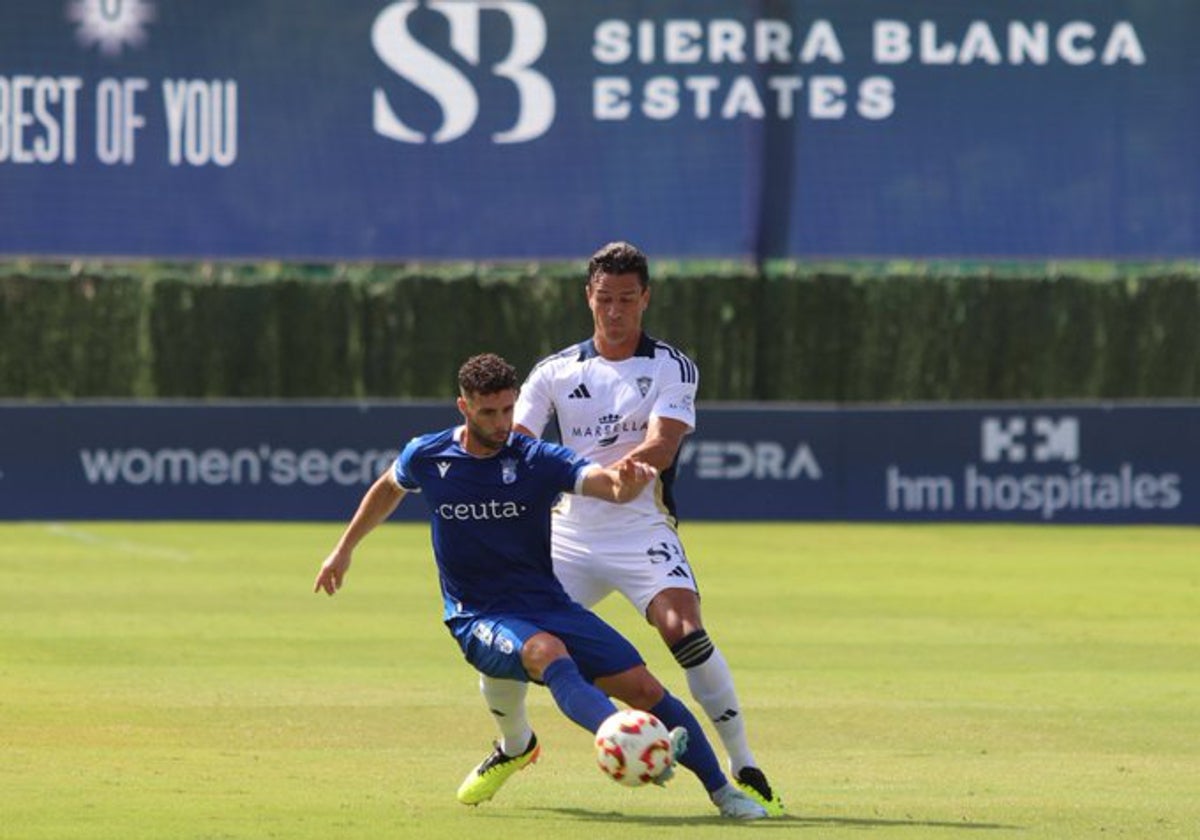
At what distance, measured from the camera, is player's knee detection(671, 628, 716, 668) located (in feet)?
34.3

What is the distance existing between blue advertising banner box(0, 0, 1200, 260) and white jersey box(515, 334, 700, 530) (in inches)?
687

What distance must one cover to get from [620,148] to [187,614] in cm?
1125

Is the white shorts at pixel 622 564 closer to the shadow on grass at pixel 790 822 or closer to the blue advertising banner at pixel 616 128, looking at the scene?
the shadow on grass at pixel 790 822

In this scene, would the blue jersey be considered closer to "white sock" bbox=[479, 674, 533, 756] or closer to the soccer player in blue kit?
the soccer player in blue kit

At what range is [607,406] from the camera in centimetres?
1095

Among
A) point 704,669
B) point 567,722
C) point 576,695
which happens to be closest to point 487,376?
point 576,695

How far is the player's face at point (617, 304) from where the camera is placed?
10641mm

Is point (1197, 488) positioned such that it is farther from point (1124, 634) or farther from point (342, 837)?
point (342, 837)

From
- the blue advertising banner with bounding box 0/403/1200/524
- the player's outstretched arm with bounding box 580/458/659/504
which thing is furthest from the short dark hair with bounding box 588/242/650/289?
the blue advertising banner with bounding box 0/403/1200/524

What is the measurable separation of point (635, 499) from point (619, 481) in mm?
735

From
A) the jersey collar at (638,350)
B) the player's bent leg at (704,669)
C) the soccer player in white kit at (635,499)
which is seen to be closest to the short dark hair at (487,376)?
the soccer player in white kit at (635,499)

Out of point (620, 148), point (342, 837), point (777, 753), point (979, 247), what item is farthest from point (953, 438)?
point (342, 837)

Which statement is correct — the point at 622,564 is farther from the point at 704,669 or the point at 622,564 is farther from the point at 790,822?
the point at 790,822

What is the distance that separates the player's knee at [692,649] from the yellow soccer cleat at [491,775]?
0.73 m
